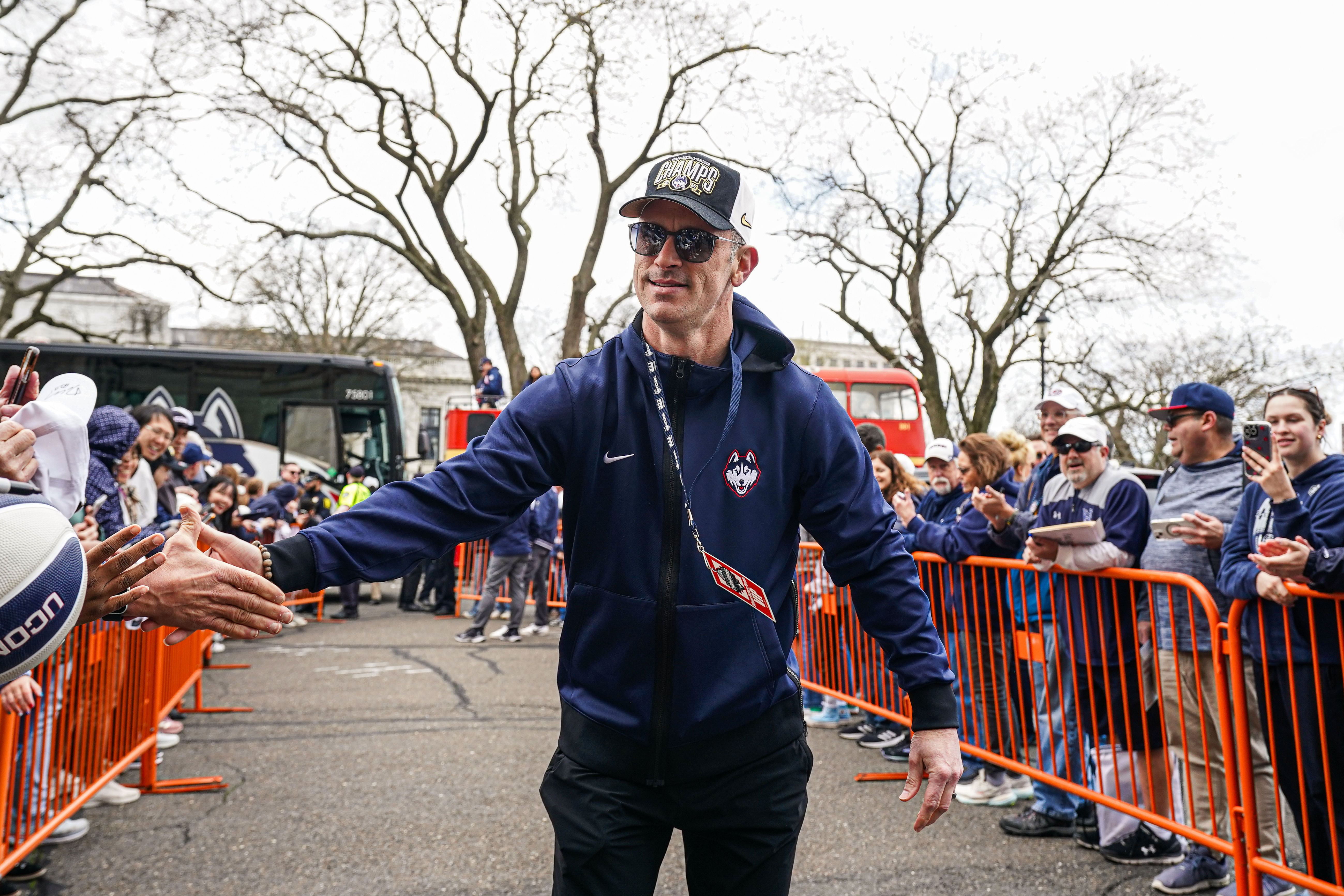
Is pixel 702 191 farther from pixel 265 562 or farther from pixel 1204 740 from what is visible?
pixel 1204 740

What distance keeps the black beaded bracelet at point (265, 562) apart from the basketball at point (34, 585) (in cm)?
29

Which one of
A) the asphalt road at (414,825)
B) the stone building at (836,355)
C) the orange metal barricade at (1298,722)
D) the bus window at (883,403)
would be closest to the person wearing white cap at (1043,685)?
the asphalt road at (414,825)

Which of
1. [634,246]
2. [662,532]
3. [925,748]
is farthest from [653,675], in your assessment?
[634,246]

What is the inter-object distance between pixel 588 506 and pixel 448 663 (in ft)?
26.2

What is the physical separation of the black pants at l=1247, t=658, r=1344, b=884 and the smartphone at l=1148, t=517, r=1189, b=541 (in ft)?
2.11

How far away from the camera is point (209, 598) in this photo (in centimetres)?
195

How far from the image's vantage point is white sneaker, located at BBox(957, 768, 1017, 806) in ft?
17.5

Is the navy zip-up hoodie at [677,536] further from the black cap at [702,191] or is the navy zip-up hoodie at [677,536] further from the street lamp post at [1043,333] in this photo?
the street lamp post at [1043,333]

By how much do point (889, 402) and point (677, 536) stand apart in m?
20.6

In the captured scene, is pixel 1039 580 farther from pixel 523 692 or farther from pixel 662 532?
pixel 523 692

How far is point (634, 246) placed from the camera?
7.94 feet

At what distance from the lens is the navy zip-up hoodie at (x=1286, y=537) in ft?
12.3

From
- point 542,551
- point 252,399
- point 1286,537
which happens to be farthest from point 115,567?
point 252,399

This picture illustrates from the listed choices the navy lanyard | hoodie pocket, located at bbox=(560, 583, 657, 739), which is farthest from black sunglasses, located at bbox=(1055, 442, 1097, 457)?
hoodie pocket, located at bbox=(560, 583, 657, 739)
